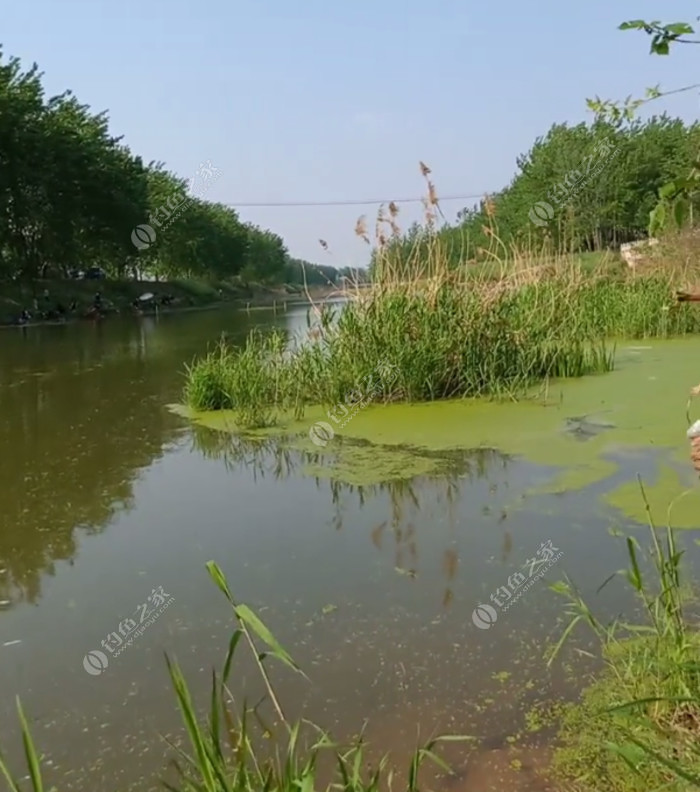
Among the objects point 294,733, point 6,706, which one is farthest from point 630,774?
point 6,706

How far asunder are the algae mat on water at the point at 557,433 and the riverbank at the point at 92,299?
9.15 metres

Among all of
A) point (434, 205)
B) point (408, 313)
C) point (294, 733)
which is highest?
point (434, 205)

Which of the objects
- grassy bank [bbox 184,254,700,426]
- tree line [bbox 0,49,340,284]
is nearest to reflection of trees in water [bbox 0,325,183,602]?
grassy bank [bbox 184,254,700,426]

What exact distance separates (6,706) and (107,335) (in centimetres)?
1645

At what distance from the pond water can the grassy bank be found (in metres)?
0.34

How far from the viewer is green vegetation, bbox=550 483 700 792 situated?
1.70 m

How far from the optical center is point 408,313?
6633 mm

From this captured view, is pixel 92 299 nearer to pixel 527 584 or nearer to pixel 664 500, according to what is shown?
pixel 664 500

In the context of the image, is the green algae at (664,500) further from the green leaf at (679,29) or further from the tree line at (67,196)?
the tree line at (67,196)

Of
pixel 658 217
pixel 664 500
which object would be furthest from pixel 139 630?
pixel 664 500

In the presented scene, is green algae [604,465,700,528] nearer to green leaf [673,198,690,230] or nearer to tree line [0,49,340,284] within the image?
green leaf [673,198,690,230]

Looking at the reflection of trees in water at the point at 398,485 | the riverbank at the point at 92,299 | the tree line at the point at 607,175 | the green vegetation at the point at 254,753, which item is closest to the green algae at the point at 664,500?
the reflection of trees in water at the point at 398,485

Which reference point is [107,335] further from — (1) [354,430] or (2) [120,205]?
(1) [354,430]

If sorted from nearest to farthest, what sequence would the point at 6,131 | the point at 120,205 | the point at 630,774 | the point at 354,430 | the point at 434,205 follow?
the point at 630,774
the point at 354,430
the point at 434,205
the point at 6,131
the point at 120,205
